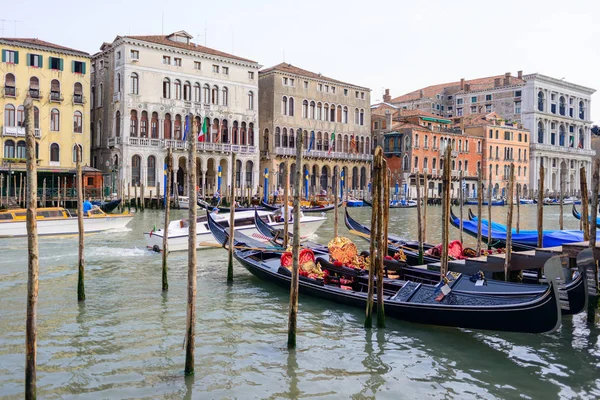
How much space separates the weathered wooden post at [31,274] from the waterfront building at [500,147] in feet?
111

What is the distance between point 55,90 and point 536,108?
31.4 m

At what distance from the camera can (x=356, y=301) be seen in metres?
5.98

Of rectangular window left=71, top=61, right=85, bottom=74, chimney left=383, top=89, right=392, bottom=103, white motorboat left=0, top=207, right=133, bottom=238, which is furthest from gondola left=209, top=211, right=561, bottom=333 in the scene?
chimney left=383, top=89, right=392, bottom=103

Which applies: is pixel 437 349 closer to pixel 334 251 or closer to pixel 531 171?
pixel 334 251

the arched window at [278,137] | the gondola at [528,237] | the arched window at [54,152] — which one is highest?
the arched window at [278,137]

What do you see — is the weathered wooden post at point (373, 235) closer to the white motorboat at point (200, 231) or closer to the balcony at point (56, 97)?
the white motorboat at point (200, 231)

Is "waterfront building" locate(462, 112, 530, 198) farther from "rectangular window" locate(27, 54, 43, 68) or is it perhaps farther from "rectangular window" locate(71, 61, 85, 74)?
"rectangular window" locate(27, 54, 43, 68)

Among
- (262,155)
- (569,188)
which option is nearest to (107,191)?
(262,155)

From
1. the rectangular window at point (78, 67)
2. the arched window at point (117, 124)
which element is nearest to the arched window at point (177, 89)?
the arched window at point (117, 124)

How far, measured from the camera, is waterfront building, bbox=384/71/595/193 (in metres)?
40.2

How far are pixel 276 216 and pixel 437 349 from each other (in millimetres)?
8175

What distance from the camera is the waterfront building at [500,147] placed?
118ft

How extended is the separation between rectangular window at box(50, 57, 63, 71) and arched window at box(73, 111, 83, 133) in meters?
1.79

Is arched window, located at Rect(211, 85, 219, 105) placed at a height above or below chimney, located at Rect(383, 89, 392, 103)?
below
